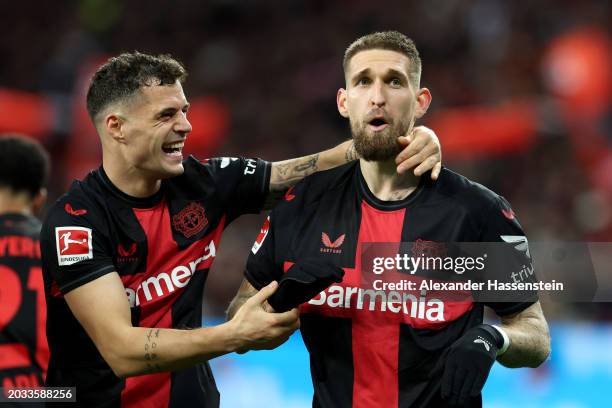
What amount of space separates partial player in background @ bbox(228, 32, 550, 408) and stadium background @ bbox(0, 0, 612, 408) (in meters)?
3.61

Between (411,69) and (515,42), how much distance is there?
34.8 feet

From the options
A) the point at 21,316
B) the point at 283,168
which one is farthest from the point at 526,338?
the point at 21,316

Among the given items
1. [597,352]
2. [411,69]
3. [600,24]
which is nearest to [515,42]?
[600,24]

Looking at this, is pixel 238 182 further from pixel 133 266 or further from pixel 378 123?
pixel 378 123

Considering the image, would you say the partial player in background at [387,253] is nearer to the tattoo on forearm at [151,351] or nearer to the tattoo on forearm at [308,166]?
the tattoo on forearm at [151,351]

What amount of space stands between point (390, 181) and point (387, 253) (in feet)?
1.04

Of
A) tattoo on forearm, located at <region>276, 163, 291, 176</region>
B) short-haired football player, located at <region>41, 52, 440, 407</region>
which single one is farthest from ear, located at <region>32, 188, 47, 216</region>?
tattoo on forearm, located at <region>276, 163, 291, 176</region>

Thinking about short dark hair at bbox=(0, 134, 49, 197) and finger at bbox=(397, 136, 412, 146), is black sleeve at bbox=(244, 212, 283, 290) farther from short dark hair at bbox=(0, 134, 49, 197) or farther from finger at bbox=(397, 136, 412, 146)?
short dark hair at bbox=(0, 134, 49, 197)

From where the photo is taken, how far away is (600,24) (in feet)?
43.2

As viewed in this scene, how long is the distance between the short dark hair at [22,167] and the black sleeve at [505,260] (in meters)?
2.61

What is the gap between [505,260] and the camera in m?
3.62

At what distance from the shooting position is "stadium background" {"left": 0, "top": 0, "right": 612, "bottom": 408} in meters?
7.69

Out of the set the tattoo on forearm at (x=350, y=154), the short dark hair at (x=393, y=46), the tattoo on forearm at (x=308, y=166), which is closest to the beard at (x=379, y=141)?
the short dark hair at (x=393, y=46)

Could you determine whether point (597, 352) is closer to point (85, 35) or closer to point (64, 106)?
point (64, 106)
